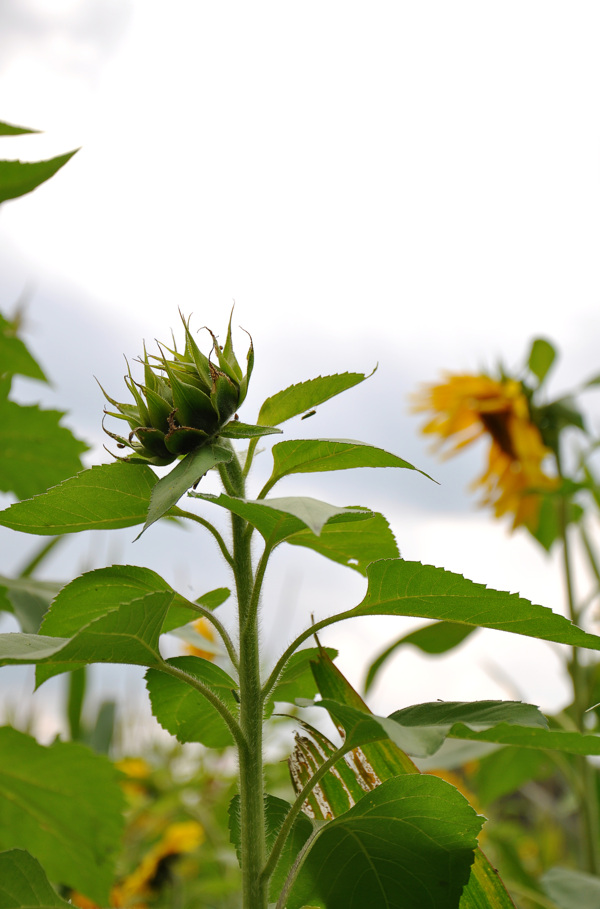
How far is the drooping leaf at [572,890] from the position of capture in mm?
581

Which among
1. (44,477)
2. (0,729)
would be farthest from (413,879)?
(44,477)

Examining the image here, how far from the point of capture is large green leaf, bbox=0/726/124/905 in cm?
63

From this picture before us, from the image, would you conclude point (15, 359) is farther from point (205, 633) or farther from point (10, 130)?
point (205, 633)

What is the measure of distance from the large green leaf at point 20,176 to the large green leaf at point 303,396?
0.94ft

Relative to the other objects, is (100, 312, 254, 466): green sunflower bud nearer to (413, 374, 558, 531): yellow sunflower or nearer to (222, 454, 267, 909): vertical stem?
(222, 454, 267, 909): vertical stem

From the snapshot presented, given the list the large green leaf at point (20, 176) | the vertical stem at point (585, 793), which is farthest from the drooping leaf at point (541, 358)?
the large green leaf at point (20, 176)

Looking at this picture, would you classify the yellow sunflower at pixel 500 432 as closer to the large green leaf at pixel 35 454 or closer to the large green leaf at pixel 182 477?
the large green leaf at pixel 35 454

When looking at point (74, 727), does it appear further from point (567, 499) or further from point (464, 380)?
point (464, 380)

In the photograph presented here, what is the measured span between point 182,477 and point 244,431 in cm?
5

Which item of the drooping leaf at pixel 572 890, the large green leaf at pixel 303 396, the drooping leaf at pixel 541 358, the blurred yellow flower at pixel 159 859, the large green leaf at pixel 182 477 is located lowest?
the blurred yellow flower at pixel 159 859

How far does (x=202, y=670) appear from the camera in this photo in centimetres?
42

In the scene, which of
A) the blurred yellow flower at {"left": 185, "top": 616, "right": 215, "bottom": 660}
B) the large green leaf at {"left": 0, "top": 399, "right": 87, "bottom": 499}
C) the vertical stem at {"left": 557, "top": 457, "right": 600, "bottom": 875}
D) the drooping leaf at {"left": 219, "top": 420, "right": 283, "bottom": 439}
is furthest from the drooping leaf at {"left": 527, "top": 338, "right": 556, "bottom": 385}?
the drooping leaf at {"left": 219, "top": 420, "right": 283, "bottom": 439}

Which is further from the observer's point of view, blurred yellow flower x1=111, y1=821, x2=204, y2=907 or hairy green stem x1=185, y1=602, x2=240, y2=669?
Result: blurred yellow flower x1=111, y1=821, x2=204, y2=907

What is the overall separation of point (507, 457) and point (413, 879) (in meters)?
1.32
